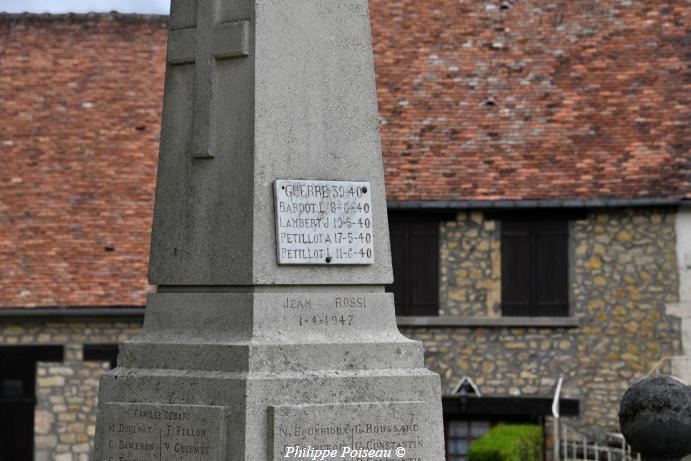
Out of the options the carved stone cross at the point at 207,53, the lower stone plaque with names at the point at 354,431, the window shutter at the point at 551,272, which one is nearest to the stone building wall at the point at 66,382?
the window shutter at the point at 551,272

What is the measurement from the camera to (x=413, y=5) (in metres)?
22.7

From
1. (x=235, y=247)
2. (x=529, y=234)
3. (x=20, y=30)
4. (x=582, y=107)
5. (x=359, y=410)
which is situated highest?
(x=20, y=30)

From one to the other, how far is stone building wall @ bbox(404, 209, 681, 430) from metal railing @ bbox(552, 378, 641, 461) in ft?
0.86

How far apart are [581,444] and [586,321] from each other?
66.3 inches

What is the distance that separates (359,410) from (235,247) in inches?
39.2

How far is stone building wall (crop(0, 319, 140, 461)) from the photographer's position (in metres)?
20.1

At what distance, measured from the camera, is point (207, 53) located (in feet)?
24.1

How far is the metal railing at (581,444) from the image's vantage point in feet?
60.5

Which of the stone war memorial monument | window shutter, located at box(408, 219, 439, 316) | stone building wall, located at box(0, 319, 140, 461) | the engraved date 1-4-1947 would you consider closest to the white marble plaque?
the stone war memorial monument

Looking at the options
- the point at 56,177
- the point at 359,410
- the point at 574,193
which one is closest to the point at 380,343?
the point at 359,410

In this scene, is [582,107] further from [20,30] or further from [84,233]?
[20,30]

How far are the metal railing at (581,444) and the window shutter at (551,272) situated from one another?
102 cm

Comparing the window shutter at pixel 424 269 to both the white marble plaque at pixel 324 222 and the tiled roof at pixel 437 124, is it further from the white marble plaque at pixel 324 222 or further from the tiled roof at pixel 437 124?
the white marble plaque at pixel 324 222

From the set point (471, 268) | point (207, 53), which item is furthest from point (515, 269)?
point (207, 53)
